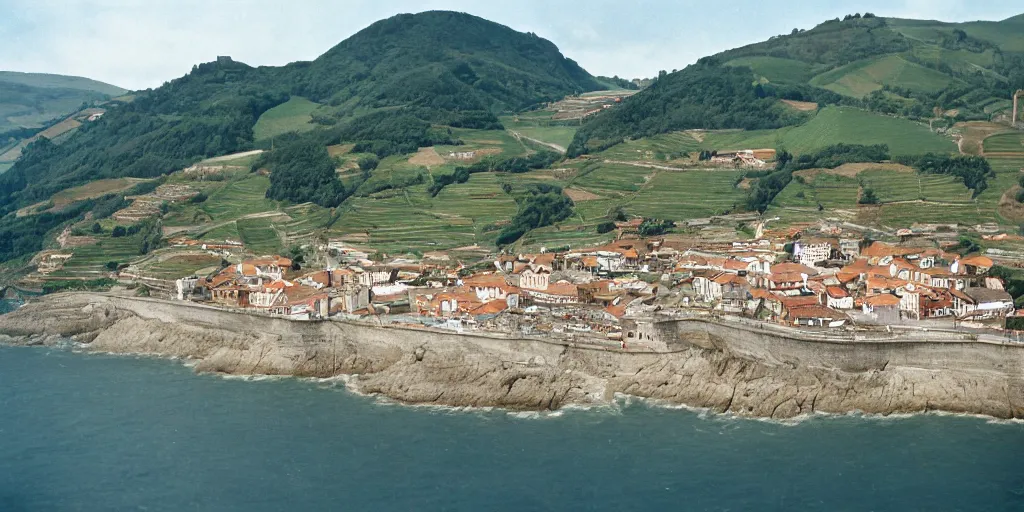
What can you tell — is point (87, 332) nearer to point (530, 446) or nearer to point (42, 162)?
point (530, 446)

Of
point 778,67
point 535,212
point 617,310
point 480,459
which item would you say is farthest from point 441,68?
point 480,459

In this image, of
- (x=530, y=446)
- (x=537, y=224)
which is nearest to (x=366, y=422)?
(x=530, y=446)

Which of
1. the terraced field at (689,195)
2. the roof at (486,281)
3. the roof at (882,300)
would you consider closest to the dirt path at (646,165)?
the terraced field at (689,195)

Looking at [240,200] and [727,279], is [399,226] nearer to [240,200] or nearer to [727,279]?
[240,200]

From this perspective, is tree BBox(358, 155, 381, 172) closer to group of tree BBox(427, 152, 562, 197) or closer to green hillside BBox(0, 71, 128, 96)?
group of tree BBox(427, 152, 562, 197)

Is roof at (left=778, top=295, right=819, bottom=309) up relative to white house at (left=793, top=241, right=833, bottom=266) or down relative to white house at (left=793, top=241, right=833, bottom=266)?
down

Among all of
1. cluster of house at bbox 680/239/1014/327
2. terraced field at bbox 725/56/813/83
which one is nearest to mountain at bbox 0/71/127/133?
terraced field at bbox 725/56/813/83
